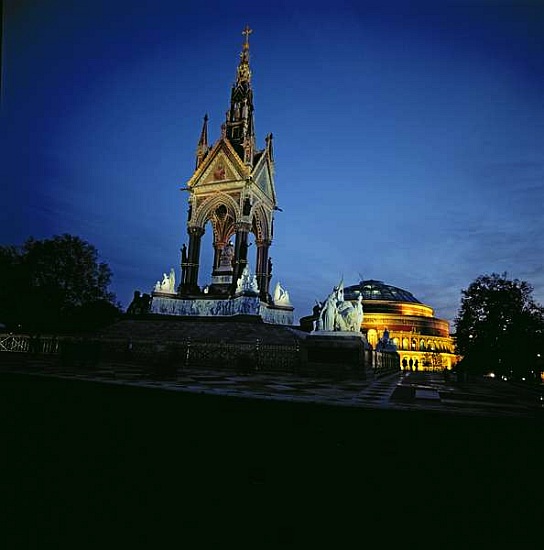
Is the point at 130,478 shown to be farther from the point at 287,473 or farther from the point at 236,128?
the point at 236,128

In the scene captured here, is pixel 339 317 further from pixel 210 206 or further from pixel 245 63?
pixel 245 63

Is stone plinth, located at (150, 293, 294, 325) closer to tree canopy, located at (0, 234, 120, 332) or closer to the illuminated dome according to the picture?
tree canopy, located at (0, 234, 120, 332)

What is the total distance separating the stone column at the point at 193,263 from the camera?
30672mm

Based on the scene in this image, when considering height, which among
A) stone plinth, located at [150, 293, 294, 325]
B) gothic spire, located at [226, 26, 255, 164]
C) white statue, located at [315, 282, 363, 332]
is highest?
gothic spire, located at [226, 26, 255, 164]

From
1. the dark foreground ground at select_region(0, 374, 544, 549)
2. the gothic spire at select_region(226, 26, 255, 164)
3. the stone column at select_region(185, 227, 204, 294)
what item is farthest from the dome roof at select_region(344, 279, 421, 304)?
the dark foreground ground at select_region(0, 374, 544, 549)

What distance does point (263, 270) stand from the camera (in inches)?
1312

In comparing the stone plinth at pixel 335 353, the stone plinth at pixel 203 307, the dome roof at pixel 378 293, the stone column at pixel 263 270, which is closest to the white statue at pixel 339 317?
the stone plinth at pixel 335 353

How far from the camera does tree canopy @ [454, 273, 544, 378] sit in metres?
22.2

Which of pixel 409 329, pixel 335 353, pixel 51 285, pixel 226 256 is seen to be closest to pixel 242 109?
pixel 226 256

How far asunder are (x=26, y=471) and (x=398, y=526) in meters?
2.30

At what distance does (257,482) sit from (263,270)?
101 feet

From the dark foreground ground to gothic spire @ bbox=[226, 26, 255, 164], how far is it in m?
33.2

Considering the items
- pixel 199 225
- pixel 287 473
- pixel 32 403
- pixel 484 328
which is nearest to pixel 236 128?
pixel 199 225

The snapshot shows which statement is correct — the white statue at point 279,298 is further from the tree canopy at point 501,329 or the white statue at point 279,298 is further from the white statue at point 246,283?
the tree canopy at point 501,329
